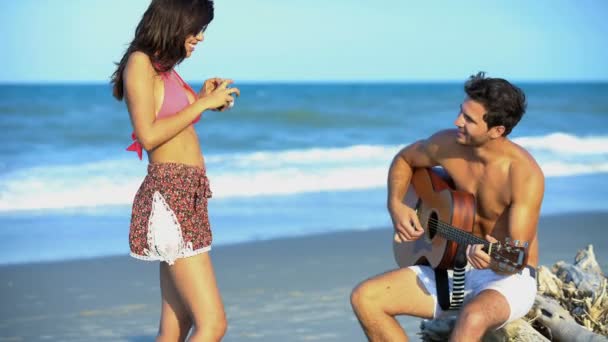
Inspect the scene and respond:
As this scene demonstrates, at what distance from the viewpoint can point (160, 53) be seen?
3.35 meters

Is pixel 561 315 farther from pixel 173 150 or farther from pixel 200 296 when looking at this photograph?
pixel 173 150

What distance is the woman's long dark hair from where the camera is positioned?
3320 mm

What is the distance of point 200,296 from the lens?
3.43 m

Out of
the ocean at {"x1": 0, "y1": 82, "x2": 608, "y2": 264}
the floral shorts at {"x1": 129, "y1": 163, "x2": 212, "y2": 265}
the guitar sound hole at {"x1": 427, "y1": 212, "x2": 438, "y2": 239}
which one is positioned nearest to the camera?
the floral shorts at {"x1": 129, "y1": 163, "x2": 212, "y2": 265}

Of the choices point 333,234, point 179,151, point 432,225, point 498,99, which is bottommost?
point 333,234

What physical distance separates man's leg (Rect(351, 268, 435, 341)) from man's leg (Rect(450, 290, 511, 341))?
1.06 feet

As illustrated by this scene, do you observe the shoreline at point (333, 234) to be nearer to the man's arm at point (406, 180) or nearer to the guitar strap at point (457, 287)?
the man's arm at point (406, 180)

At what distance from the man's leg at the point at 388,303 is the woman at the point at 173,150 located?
0.75 meters

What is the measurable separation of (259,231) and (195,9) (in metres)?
5.04

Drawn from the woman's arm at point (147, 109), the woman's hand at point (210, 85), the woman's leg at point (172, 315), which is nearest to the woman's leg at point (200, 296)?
the woman's leg at point (172, 315)

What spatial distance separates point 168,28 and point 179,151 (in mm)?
491

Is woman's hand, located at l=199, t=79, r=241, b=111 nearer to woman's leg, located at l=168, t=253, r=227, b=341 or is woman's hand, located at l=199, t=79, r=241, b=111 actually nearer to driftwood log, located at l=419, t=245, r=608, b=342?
woman's leg, located at l=168, t=253, r=227, b=341

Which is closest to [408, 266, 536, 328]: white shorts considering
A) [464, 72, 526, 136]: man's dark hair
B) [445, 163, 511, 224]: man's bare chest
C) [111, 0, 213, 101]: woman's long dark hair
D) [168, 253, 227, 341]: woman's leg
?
[445, 163, 511, 224]: man's bare chest

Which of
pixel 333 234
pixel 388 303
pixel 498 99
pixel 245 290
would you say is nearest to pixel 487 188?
pixel 498 99
